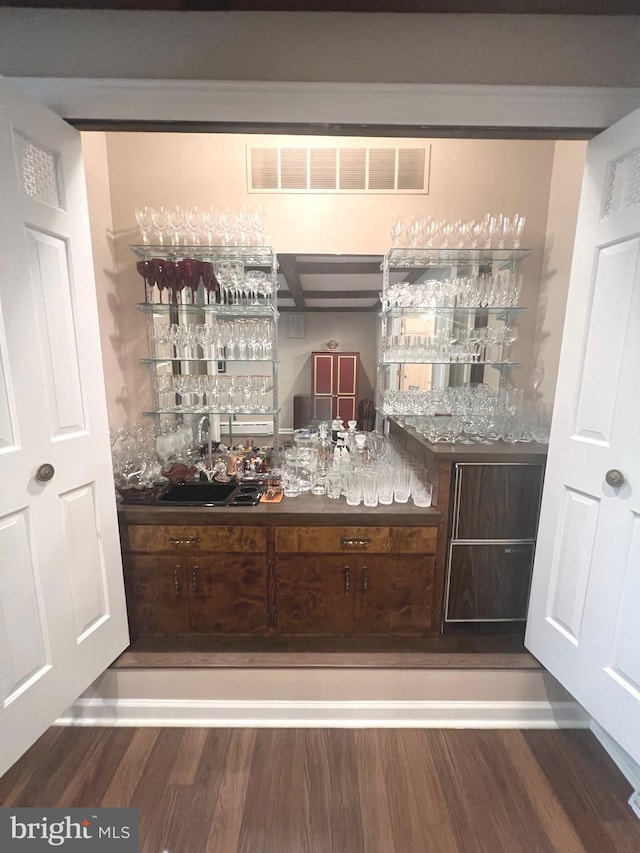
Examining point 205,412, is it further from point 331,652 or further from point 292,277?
point 331,652

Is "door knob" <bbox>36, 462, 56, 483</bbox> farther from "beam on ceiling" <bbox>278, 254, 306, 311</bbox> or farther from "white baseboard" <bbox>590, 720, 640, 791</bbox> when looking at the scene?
"white baseboard" <bbox>590, 720, 640, 791</bbox>

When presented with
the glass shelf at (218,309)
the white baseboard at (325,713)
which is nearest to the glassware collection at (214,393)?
the glass shelf at (218,309)

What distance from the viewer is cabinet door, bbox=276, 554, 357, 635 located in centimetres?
159

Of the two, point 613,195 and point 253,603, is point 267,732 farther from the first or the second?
point 613,195

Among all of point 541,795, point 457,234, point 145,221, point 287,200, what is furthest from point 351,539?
point 145,221

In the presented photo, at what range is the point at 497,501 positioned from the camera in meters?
1.59

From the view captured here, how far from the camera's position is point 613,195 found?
117 cm

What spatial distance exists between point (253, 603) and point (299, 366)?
1597 mm

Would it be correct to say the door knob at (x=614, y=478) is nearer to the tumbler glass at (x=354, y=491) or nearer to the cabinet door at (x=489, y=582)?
the cabinet door at (x=489, y=582)

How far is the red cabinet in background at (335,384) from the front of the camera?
2604mm

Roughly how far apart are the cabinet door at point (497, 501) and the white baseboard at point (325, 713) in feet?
2.41

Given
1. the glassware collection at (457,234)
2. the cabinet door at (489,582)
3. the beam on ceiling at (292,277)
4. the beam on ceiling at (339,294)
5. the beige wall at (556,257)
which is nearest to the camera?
the cabinet door at (489,582)

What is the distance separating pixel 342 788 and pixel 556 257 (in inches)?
107

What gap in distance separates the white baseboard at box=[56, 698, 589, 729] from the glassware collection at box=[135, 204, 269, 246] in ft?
7.58
